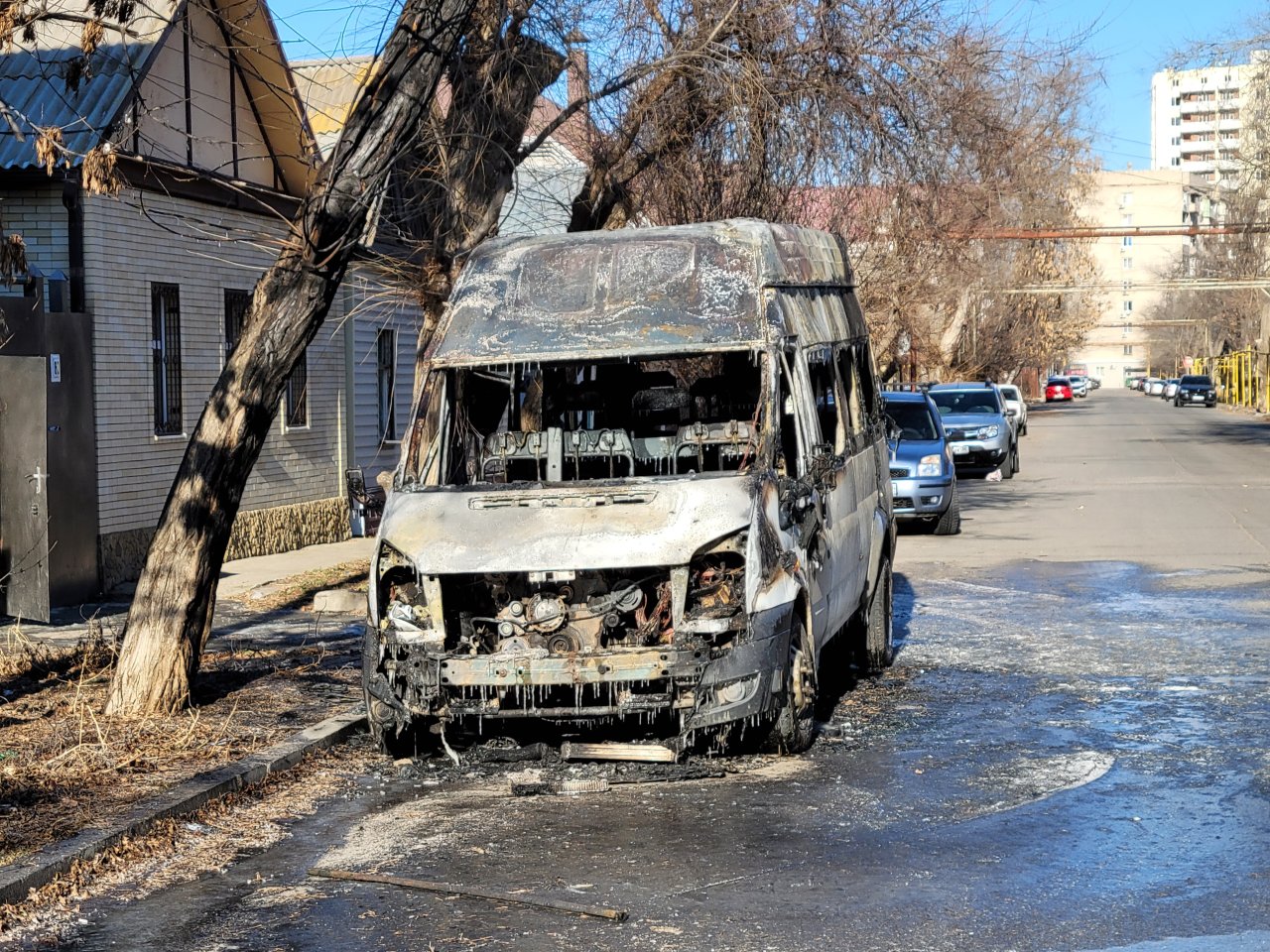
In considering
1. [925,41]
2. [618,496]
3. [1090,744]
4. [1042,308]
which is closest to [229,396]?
[618,496]

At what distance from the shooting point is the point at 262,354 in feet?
30.4

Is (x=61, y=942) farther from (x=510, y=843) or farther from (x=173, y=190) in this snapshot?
(x=173, y=190)

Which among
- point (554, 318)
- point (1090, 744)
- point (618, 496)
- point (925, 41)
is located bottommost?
point (1090, 744)

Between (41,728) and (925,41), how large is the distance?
11.4 metres

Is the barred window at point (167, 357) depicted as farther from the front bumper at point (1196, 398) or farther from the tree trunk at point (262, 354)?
the front bumper at point (1196, 398)

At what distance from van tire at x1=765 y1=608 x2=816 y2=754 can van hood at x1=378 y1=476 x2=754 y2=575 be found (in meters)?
0.69

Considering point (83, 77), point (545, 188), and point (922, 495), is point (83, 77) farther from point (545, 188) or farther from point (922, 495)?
point (922, 495)

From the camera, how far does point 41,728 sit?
866 centimetres

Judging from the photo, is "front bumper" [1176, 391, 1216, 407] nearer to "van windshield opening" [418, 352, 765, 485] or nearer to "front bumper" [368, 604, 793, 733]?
"van windshield opening" [418, 352, 765, 485]

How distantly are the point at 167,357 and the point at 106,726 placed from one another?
9342 millimetres

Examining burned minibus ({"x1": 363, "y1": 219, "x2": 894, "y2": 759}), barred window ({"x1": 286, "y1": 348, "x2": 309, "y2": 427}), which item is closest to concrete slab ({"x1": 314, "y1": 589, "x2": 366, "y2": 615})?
burned minibus ({"x1": 363, "y1": 219, "x2": 894, "y2": 759})

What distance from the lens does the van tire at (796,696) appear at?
7.89 m

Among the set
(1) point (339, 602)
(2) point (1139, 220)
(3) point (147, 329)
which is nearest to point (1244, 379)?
(3) point (147, 329)

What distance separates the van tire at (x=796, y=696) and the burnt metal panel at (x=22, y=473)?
566 centimetres
